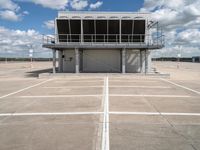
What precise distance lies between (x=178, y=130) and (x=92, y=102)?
5058 mm

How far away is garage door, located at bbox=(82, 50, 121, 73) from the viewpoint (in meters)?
30.2

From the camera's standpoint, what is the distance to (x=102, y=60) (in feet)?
99.3

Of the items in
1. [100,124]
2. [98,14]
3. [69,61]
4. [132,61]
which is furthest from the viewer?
[69,61]

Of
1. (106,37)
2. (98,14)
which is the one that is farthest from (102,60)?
(98,14)

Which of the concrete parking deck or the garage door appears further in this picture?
the garage door

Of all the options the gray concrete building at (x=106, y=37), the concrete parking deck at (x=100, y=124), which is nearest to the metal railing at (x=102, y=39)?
the gray concrete building at (x=106, y=37)

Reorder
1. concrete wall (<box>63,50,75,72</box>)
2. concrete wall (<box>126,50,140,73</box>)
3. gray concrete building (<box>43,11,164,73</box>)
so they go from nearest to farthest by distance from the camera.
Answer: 1. gray concrete building (<box>43,11,164,73</box>)
2. concrete wall (<box>126,50,140,73</box>)
3. concrete wall (<box>63,50,75,72</box>)

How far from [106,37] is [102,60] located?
109 inches

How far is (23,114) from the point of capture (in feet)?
30.1

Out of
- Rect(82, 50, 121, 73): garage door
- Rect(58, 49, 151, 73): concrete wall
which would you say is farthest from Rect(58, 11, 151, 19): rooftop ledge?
Rect(82, 50, 121, 73): garage door

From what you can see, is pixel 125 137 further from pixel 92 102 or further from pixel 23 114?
pixel 92 102

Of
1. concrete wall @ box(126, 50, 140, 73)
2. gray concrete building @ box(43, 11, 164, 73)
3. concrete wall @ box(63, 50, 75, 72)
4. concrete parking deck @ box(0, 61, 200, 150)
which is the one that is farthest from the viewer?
concrete wall @ box(63, 50, 75, 72)

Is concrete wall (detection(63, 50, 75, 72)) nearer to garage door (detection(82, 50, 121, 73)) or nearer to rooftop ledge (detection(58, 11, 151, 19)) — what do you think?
garage door (detection(82, 50, 121, 73))

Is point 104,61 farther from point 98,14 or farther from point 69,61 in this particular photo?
point 98,14
